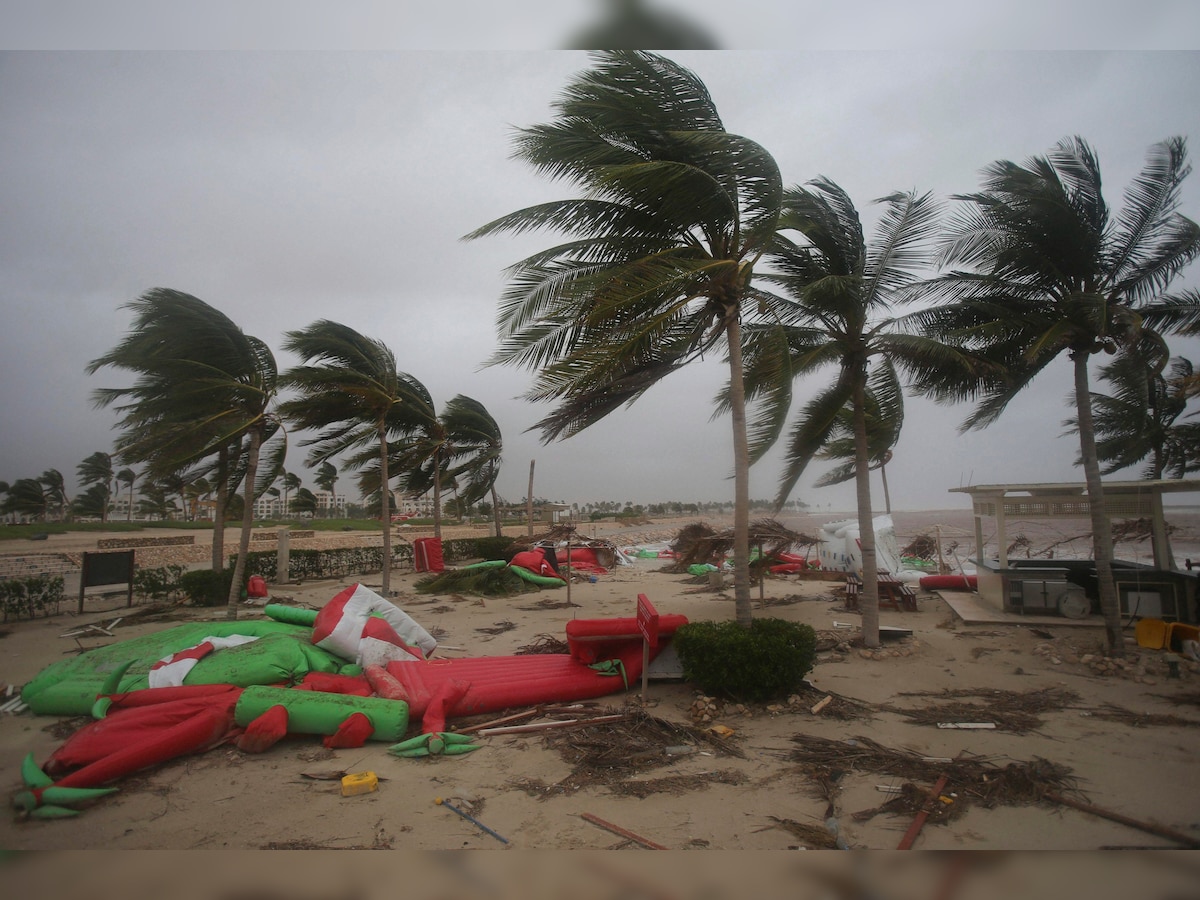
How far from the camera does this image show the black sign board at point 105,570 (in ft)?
27.6

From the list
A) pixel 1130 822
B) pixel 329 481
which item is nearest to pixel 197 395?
pixel 1130 822

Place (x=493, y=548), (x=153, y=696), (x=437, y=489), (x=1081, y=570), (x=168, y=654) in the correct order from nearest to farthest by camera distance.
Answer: (x=153, y=696) < (x=168, y=654) < (x=1081, y=570) < (x=437, y=489) < (x=493, y=548)

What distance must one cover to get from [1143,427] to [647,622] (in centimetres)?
998

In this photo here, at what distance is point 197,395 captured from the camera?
884 cm

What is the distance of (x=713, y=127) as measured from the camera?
4.84m

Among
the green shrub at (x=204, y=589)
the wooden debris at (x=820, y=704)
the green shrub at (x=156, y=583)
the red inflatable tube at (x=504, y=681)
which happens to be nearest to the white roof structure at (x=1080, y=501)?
the wooden debris at (x=820, y=704)

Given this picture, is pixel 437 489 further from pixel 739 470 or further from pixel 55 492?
pixel 739 470

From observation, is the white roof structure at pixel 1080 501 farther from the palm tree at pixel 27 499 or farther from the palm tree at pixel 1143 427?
the palm tree at pixel 27 499

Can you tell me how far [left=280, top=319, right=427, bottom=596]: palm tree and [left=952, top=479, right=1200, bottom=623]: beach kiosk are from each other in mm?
11574

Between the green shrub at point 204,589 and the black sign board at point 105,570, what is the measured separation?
4.65ft

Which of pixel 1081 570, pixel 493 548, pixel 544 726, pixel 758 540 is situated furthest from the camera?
pixel 493 548

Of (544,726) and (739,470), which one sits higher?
(739,470)

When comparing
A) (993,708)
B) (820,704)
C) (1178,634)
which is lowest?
(993,708)

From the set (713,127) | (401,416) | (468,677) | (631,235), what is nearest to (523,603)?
(401,416)
